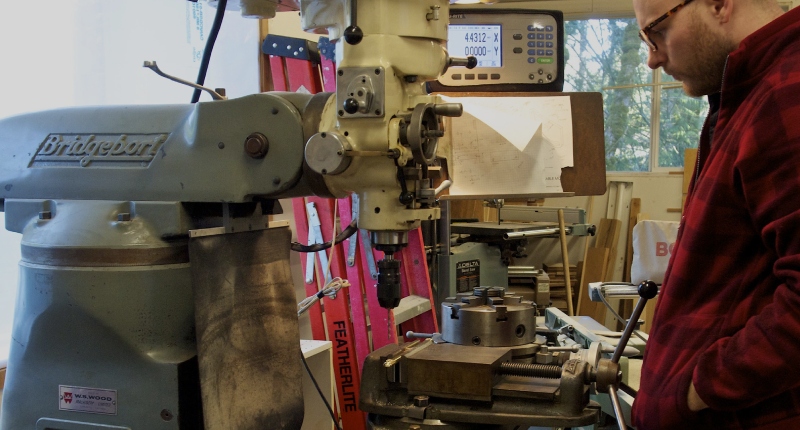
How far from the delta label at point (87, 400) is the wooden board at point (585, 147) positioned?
1.00 metres

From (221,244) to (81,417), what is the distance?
13.6 inches

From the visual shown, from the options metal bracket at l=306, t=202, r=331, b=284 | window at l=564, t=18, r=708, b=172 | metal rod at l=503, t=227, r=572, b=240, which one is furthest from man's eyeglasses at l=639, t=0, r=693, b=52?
window at l=564, t=18, r=708, b=172

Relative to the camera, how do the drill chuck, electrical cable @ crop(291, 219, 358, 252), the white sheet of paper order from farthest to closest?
the white sheet of paper < electrical cable @ crop(291, 219, 358, 252) < the drill chuck

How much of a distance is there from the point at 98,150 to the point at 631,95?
14.1 feet

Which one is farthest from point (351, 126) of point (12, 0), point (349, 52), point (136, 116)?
point (12, 0)

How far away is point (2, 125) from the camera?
3.95 ft

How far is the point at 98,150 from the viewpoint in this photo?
3.77 ft

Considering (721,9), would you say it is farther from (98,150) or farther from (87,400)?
(87,400)

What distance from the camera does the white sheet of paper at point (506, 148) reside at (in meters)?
1.69

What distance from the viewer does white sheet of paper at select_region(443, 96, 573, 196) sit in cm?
169

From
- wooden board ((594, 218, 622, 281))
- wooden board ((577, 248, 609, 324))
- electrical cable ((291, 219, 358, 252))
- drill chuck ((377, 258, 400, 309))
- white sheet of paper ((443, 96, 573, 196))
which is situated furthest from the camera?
wooden board ((594, 218, 622, 281))

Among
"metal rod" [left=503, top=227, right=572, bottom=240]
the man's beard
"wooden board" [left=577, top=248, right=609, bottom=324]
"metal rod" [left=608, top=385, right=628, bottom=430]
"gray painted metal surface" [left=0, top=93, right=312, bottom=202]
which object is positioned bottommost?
"wooden board" [left=577, top=248, right=609, bottom=324]

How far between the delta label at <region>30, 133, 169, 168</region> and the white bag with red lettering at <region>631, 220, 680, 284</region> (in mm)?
1479

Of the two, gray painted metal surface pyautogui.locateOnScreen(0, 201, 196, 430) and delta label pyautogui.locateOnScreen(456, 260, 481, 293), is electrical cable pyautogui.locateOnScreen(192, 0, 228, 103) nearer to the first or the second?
gray painted metal surface pyautogui.locateOnScreen(0, 201, 196, 430)
